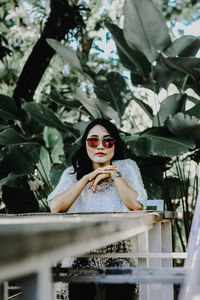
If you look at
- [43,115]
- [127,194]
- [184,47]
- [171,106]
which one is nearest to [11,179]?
[43,115]

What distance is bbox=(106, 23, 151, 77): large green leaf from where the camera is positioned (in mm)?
3527

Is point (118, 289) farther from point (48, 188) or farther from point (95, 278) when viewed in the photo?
point (48, 188)

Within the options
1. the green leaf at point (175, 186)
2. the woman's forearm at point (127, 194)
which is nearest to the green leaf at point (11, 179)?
the woman's forearm at point (127, 194)

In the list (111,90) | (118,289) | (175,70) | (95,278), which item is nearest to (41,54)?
(111,90)

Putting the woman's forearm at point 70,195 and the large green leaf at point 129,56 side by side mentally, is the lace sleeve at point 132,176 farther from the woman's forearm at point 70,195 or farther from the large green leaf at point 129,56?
the large green leaf at point 129,56

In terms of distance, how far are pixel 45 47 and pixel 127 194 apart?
3.11m

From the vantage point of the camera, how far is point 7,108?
3.86 metres

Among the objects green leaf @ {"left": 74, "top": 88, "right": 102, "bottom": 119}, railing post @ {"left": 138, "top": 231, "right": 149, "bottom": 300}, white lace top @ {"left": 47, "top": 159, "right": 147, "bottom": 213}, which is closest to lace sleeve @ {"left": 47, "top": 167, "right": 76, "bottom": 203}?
white lace top @ {"left": 47, "top": 159, "right": 147, "bottom": 213}

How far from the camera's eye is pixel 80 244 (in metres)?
0.56

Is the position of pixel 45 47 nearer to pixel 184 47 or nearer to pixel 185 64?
pixel 184 47

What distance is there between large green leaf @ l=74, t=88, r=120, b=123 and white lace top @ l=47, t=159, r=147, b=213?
3.64 ft

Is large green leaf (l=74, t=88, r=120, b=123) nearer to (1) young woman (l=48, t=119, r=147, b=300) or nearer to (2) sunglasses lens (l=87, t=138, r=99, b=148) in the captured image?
(1) young woman (l=48, t=119, r=147, b=300)

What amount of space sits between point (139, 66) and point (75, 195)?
167 cm

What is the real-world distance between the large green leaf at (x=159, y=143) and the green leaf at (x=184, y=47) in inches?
27.2
